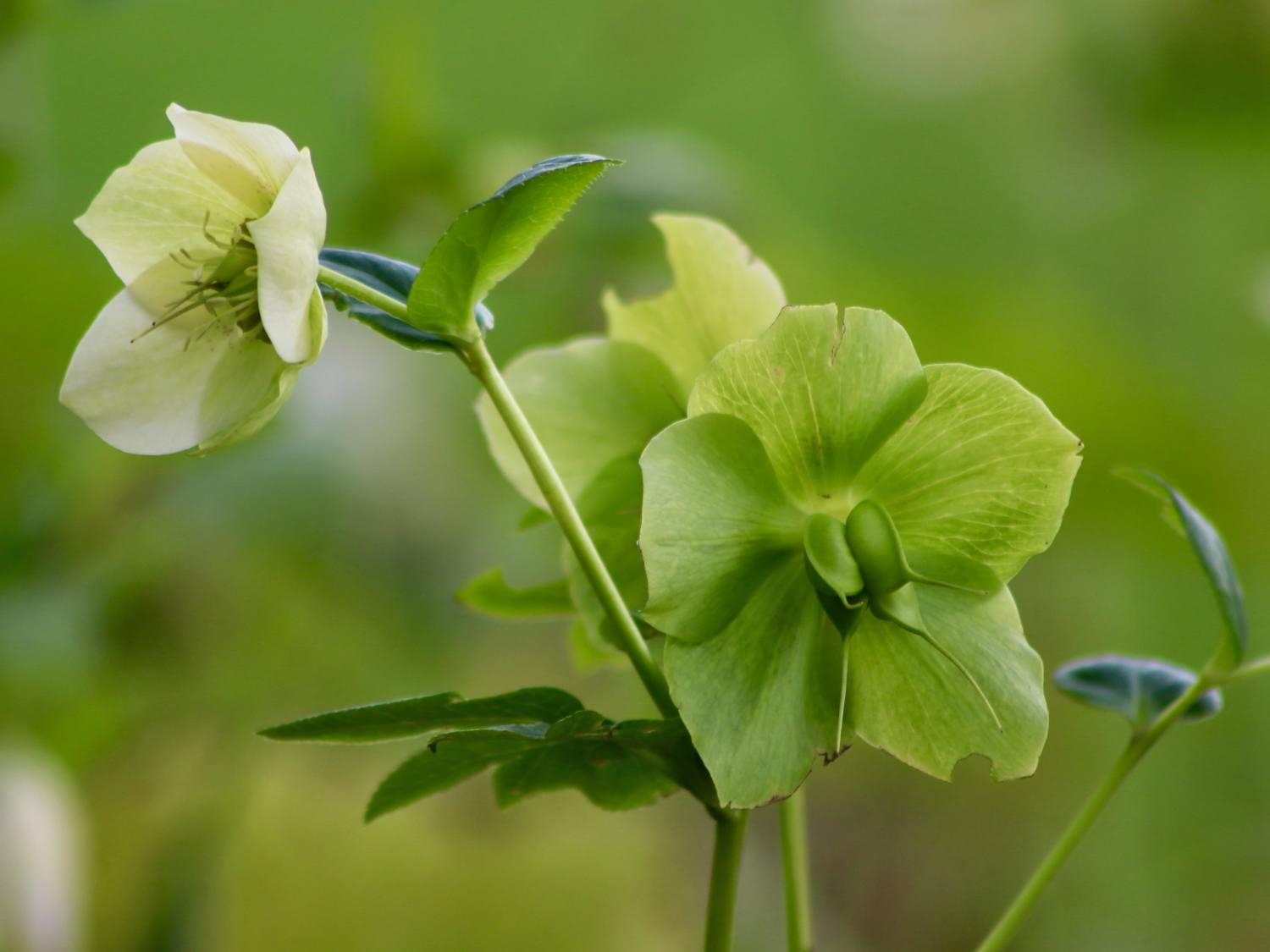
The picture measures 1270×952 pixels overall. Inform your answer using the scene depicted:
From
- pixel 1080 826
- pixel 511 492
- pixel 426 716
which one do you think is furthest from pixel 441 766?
pixel 511 492

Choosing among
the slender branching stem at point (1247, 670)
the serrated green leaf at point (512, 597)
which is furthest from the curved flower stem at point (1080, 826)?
the serrated green leaf at point (512, 597)

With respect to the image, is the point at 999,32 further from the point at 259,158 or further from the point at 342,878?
the point at 259,158

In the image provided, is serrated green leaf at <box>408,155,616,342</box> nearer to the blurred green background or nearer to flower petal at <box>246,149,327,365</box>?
flower petal at <box>246,149,327,365</box>

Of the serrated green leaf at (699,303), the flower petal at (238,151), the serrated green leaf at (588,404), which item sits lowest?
the serrated green leaf at (588,404)

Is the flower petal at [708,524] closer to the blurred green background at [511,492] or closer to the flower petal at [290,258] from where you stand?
the flower petal at [290,258]

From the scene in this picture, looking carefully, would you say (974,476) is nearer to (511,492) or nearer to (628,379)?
(628,379)

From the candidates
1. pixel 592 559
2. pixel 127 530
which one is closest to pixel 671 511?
pixel 592 559
